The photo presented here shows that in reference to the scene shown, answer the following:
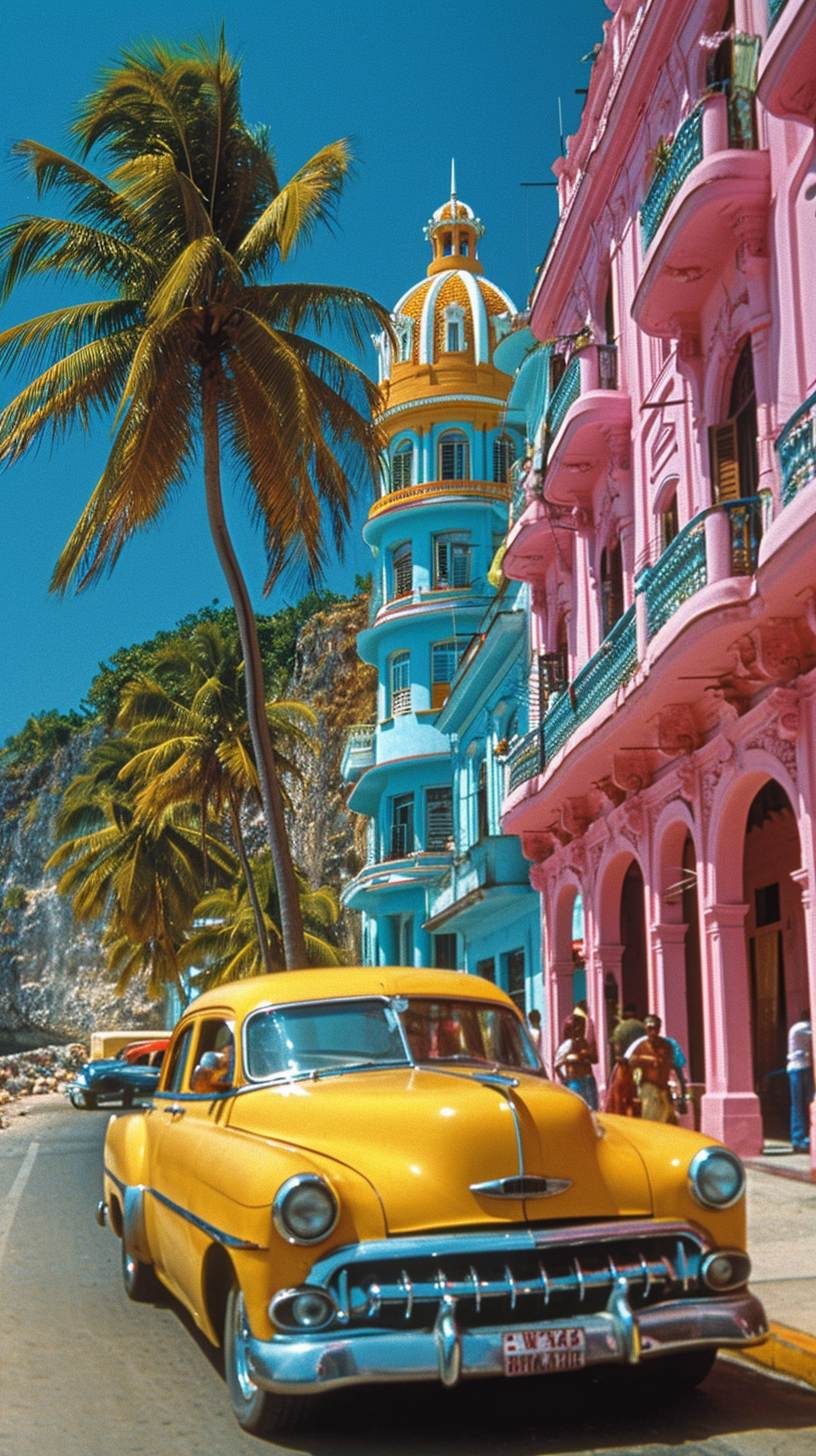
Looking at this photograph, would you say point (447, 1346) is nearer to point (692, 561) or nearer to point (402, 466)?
point (692, 561)

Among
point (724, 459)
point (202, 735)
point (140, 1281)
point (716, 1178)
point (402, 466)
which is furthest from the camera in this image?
point (402, 466)

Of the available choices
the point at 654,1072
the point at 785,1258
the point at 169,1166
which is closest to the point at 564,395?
the point at 654,1072

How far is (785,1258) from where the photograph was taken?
8164mm

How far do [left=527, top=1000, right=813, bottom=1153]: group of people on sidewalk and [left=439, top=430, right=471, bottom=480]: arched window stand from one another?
2249 cm

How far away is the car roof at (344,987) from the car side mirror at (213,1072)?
8.1 inches

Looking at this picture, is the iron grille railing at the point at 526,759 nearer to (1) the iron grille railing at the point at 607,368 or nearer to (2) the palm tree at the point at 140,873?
(1) the iron grille railing at the point at 607,368

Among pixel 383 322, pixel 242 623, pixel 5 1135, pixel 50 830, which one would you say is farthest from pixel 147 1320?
pixel 50 830

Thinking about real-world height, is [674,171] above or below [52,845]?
below

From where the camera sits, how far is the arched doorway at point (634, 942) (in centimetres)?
1972

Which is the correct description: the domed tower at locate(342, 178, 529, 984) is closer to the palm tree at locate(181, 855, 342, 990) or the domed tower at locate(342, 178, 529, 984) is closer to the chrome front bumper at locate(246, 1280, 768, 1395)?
the palm tree at locate(181, 855, 342, 990)

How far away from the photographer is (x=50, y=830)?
8881 cm

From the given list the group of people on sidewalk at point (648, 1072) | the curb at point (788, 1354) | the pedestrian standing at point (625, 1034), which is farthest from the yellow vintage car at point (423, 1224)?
the pedestrian standing at point (625, 1034)

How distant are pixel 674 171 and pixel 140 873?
93.1 ft

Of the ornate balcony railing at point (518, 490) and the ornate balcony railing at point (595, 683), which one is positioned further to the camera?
the ornate balcony railing at point (518, 490)
